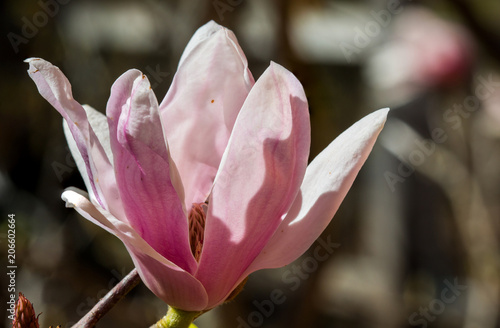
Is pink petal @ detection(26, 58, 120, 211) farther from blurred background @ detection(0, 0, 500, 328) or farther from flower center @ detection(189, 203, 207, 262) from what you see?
blurred background @ detection(0, 0, 500, 328)

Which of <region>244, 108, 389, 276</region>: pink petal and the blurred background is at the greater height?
<region>244, 108, 389, 276</region>: pink petal

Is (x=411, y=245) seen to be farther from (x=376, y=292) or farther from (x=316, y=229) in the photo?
Result: (x=316, y=229)

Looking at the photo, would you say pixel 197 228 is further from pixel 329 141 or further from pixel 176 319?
pixel 329 141

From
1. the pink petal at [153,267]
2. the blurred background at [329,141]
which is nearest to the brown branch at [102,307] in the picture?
the pink petal at [153,267]

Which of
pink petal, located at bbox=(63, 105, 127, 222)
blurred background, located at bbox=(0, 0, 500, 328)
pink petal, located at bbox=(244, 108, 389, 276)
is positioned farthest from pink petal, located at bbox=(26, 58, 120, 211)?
blurred background, located at bbox=(0, 0, 500, 328)

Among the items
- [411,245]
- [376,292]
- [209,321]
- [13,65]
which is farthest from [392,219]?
[13,65]

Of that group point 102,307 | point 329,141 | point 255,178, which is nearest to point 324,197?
point 255,178
